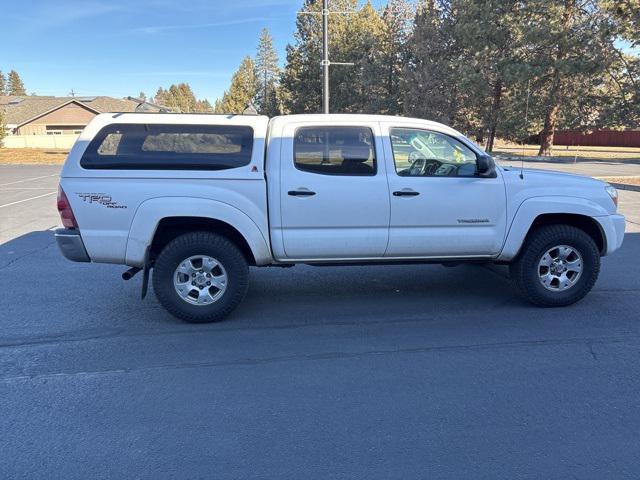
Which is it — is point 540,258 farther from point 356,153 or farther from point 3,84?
point 3,84

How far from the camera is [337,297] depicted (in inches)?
228

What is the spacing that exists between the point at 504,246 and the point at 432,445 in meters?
2.76

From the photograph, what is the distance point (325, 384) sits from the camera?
150 inches

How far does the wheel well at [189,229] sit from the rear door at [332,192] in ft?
1.52

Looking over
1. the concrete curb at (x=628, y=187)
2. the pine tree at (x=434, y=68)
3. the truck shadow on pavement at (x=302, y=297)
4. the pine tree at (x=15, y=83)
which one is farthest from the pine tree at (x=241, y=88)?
the pine tree at (x=15, y=83)

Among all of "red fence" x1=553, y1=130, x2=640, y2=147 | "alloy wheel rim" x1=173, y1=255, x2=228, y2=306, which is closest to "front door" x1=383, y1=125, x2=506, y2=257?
"alloy wheel rim" x1=173, y1=255, x2=228, y2=306

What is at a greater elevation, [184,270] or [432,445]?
[184,270]

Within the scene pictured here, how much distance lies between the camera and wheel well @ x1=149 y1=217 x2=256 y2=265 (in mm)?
4914

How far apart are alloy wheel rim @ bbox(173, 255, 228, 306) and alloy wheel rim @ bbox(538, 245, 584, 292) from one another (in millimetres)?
3263

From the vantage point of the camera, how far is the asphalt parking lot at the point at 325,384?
2949mm

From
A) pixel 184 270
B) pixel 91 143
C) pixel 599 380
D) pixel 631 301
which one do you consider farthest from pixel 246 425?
pixel 631 301

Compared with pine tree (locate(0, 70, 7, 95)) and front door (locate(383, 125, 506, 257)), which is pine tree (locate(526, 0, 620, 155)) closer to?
front door (locate(383, 125, 506, 257))

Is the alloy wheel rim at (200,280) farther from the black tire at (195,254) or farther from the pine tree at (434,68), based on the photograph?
the pine tree at (434,68)

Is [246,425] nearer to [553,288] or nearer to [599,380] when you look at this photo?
[599,380]
